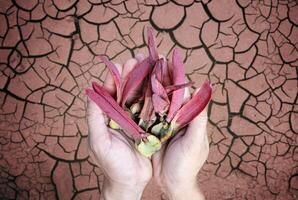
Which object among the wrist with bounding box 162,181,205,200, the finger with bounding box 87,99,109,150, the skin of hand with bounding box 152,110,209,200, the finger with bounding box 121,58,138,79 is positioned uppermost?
the finger with bounding box 121,58,138,79

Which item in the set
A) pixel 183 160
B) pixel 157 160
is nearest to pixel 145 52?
pixel 157 160

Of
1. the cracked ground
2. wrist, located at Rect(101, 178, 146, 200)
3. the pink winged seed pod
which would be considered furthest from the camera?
the cracked ground

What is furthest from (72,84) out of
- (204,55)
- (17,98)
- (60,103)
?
(204,55)

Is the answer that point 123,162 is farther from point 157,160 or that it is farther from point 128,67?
point 128,67

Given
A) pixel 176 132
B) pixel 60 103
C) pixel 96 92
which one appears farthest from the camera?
pixel 60 103

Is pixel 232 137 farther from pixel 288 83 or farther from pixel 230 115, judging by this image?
pixel 288 83

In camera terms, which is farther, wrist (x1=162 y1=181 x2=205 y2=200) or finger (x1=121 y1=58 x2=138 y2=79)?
wrist (x1=162 y1=181 x2=205 y2=200)

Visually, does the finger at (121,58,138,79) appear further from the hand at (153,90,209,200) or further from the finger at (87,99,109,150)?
the hand at (153,90,209,200)

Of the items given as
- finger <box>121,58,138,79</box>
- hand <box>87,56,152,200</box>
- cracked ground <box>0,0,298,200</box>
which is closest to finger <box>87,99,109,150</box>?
hand <box>87,56,152,200</box>
